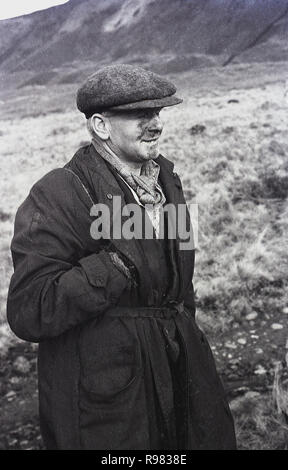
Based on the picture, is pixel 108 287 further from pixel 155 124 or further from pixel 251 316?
pixel 251 316

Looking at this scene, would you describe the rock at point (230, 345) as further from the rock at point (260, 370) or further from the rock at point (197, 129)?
the rock at point (197, 129)

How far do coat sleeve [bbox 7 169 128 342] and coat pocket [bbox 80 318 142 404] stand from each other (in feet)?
0.42

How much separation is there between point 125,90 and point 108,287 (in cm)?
69

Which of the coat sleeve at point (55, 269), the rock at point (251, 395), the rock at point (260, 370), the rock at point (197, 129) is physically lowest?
the rock at point (251, 395)

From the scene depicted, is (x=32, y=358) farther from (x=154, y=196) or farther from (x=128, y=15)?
(x=128, y=15)

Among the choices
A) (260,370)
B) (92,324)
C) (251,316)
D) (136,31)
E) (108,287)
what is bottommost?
(260,370)

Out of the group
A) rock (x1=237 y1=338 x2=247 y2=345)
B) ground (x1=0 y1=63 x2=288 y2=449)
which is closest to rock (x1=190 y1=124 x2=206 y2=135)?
ground (x1=0 y1=63 x2=288 y2=449)

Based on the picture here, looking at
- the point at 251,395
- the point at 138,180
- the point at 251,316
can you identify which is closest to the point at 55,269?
the point at 138,180

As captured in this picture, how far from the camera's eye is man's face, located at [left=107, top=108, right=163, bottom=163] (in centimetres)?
172

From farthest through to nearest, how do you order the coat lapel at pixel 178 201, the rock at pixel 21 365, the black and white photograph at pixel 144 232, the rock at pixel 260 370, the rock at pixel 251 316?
the rock at pixel 251 316
the rock at pixel 21 365
the rock at pixel 260 370
the coat lapel at pixel 178 201
the black and white photograph at pixel 144 232

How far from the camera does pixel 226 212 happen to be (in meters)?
4.82

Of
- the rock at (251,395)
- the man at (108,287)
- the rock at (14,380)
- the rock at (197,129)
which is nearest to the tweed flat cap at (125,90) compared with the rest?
the man at (108,287)

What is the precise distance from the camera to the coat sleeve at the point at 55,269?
1.55m

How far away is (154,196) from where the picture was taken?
183 cm
